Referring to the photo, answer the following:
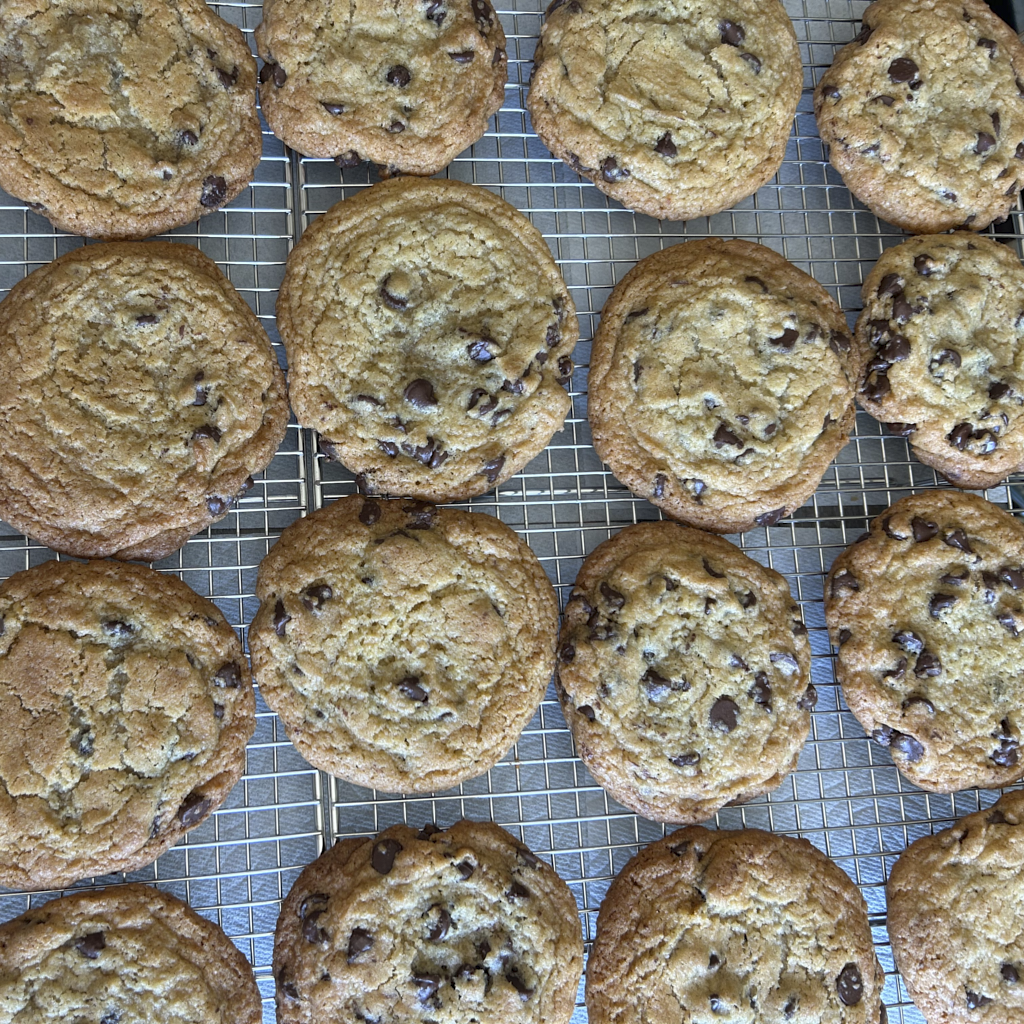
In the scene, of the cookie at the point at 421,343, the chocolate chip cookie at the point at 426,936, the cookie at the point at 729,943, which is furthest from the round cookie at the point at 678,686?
the cookie at the point at 421,343

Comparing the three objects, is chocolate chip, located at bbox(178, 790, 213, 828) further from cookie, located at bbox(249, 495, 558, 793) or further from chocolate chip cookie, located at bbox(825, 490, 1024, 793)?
chocolate chip cookie, located at bbox(825, 490, 1024, 793)

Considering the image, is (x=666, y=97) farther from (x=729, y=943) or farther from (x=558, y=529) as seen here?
(x=729, y=943)

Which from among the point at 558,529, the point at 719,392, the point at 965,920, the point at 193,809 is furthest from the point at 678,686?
the point at 193,809

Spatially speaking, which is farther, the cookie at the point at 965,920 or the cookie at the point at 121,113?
the cookie at the point at 965,920

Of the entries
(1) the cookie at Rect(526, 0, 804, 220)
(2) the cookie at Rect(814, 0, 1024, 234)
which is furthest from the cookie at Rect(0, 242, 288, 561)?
(2) the cookie at Rect(814, 0, 1024, 234)

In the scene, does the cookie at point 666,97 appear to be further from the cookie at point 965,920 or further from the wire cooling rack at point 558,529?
the cookie at point 965,920

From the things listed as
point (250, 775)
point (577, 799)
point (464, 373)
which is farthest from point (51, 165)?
point (577, 799)

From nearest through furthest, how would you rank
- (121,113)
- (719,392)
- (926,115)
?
(121,113), (719,392), (926,115)
